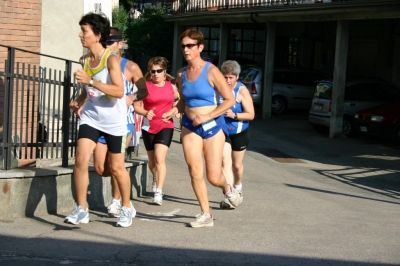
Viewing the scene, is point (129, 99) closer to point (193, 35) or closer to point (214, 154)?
point (193, 35)

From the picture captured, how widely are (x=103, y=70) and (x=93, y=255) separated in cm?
176

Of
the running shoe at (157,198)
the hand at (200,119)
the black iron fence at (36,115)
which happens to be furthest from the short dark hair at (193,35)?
the running shoe at (157,198)

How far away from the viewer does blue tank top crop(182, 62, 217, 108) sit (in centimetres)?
746

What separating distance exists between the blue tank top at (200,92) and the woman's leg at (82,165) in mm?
1043

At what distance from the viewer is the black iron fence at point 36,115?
798 cm

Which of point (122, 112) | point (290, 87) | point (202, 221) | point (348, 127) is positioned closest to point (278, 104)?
point (290, 87)

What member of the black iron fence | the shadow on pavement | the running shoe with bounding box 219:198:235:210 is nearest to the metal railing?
the running shoe with bounding box 219:198:235:210

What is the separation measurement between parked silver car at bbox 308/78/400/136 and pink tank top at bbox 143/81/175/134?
13115 mm

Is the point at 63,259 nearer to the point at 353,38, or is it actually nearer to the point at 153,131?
the point at 153,131

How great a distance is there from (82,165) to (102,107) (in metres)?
0.56

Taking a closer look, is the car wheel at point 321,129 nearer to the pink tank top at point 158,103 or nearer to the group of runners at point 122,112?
the pink tank top at point 158,103

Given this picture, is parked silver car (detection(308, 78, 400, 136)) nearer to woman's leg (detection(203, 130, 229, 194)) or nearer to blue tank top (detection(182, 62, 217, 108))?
woman's leg (detection(203, 130, 229, 194))

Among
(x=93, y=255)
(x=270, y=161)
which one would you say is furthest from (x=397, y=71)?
(x=93, y=255)

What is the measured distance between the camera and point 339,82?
21.9 meters
